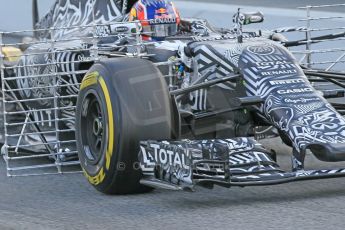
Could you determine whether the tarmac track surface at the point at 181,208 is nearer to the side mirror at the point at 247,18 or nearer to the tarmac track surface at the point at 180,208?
the tarmac track surface at the point at 180,208

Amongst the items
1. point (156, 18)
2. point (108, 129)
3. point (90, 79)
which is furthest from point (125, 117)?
point (156, 18)

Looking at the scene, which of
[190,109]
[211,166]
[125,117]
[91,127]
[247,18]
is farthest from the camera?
[247,18]

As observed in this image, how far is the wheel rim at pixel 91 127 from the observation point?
7.22 meters

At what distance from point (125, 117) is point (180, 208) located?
0.71 m

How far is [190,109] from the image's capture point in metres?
7.52

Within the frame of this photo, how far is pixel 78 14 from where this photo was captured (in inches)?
378

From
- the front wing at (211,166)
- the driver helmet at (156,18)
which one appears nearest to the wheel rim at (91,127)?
the front wing at (211,166)

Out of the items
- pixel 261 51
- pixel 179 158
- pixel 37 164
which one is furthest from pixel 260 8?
pixel 179 158

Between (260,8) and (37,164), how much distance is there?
661 centimetres

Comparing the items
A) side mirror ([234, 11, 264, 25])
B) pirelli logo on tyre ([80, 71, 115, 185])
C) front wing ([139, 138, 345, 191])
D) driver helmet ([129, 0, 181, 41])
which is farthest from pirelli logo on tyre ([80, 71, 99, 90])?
side mirror ([234, 11, 264, 25])

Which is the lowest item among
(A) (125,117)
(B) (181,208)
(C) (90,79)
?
(B) (181,208)

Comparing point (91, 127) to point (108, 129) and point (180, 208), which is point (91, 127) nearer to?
point (108, 129)

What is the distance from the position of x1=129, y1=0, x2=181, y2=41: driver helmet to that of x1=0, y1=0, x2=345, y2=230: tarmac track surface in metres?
1.50

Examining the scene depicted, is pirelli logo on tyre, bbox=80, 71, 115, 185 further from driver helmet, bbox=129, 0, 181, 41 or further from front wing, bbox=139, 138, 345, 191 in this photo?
driver helmet, bbox=129, 0, 181, 41
